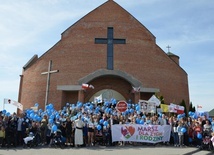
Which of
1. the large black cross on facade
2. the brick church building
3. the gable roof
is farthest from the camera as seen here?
the gable roof

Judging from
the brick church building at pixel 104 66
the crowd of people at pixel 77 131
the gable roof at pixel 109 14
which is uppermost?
Answer: the gable roof at pixel 109 14

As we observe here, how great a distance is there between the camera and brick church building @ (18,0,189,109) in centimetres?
2473

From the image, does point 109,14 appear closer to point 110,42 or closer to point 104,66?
point 110,42

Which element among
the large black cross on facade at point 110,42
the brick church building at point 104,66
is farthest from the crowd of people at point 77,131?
the large black cross on facade at point 110,42

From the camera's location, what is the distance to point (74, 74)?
2495cm

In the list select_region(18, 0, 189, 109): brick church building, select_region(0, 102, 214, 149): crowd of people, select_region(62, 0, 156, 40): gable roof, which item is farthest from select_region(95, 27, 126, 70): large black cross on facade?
select_region(0, 102, 214, 149): crowd of people

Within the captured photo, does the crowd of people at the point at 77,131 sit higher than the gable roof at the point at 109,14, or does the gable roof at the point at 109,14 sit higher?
the gable roof at the point at 109,14

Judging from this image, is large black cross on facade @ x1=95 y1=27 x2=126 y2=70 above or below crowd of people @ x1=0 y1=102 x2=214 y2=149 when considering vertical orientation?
above

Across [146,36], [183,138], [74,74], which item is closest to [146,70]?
[146,36]

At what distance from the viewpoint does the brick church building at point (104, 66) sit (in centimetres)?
2473

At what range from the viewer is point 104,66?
25188mm

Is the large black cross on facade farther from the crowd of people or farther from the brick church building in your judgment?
the crowd of people

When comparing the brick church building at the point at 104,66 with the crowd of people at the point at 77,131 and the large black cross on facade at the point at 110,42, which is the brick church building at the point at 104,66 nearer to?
the large black cross on facade at the point at 110,42

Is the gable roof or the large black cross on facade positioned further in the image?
the gable roof
